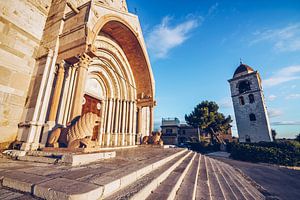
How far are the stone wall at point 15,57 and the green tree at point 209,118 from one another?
96.9ft

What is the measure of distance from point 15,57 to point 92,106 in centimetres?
425

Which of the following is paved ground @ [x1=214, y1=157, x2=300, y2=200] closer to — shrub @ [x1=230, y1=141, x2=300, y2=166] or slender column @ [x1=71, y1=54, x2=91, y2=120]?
shrub @ [x1=230, y1=141, x2=300, y2=166]

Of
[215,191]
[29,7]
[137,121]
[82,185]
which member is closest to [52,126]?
[82,185]

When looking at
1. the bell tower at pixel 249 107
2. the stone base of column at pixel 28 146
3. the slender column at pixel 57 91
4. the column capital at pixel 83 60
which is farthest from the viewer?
the bell tower at pixel 249 107

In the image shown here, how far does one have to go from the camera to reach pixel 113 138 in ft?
30.1

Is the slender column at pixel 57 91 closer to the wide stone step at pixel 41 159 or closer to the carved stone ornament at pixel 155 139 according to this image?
the wide stone step at pixel 41 159

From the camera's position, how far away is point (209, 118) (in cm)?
2930

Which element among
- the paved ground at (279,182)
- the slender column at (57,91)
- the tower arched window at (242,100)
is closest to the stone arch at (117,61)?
the slender column at (57,91)

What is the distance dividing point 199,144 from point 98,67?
24837 mm

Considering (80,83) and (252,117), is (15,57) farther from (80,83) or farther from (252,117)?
(252,117)

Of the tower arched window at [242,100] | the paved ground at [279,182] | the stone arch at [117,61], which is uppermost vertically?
the tower arched window at [242,100]

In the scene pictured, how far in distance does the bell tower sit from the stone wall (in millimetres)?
28339

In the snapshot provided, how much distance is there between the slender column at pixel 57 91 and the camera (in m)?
4.90

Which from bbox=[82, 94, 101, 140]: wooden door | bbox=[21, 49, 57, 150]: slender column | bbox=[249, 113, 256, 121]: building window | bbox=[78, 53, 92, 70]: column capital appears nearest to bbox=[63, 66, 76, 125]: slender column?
bbox=[21, 49, 57, 150]: slender column
